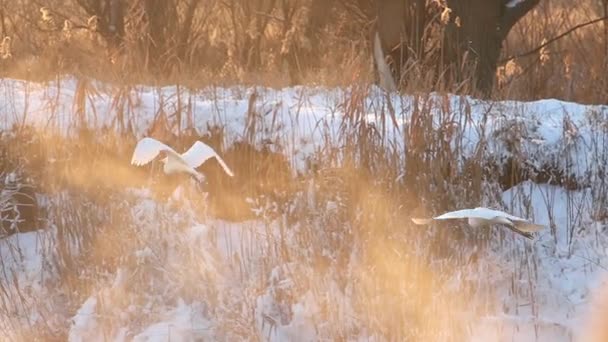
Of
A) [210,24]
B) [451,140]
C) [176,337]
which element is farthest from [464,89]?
[210,24]

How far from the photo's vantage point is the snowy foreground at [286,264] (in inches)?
149

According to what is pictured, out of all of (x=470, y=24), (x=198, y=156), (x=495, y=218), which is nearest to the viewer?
(x=495, y=218)

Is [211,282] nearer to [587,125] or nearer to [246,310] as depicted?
[246,310]

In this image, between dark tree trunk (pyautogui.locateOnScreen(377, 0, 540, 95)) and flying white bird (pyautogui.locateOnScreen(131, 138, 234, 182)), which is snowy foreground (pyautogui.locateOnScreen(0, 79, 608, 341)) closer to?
flying white bird (pyautogui.locateOnScreen(131, 138, 234, 182))

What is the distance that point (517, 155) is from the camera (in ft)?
14.2

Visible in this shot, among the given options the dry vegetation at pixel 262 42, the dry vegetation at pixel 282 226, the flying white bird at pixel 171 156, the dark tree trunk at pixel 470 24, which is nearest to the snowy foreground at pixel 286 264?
the dry vegetation at pixel 282 226

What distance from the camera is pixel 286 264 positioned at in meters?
3.96

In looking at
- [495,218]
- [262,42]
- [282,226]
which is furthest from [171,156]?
[262,42]

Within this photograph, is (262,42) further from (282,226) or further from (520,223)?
(520,223)

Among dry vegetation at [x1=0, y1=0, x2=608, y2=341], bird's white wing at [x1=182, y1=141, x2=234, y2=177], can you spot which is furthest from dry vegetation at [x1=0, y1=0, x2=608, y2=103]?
bird's white wing at [x1=182, y1=141, x2=234, y2=177]

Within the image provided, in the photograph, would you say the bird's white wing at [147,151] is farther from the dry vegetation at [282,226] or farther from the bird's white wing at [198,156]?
the dry vegetation at [282,226]

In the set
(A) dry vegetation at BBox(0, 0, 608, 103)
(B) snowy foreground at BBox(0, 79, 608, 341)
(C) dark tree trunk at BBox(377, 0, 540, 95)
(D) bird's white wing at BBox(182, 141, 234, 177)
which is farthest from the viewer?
(C) dark tree trunk at BBox(377, 0, 540, 95)

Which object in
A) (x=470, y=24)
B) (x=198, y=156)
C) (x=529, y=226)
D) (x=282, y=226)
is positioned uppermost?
(x=470, y=24)

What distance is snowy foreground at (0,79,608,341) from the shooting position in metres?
3.79
